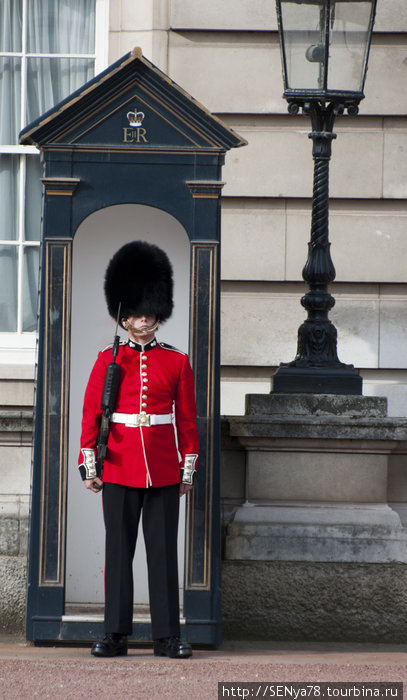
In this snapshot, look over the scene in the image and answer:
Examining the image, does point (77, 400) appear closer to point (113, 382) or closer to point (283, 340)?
point (113, 382)

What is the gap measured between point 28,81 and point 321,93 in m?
2.15

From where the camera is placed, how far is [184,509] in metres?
5.39

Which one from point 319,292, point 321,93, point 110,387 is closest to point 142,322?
point 110,387

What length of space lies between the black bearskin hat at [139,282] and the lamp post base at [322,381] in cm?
102

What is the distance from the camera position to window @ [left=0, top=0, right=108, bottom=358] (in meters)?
6.87

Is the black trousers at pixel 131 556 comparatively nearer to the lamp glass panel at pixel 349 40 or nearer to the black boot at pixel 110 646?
the black boot at pixel 110 646

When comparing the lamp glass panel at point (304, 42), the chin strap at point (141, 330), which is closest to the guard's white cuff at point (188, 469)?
the chin strap at point (141, 330)

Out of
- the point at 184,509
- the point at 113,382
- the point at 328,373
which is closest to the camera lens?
the point at 113,382

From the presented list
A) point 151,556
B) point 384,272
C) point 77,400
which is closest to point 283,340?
point 384,272

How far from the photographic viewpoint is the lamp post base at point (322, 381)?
19.0 ft

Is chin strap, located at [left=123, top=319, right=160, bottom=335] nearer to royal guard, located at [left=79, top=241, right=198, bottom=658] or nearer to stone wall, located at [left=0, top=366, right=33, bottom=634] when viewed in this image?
royal guard, located at [left=79, top=241, right=198, bottom=658]

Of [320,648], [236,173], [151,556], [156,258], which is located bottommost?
[320,648]

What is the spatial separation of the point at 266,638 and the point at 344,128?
304cm

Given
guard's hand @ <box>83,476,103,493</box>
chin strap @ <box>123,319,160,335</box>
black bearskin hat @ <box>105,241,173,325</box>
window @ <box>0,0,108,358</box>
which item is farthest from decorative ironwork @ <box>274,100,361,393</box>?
window @ <box>0,0,108,358</box>
